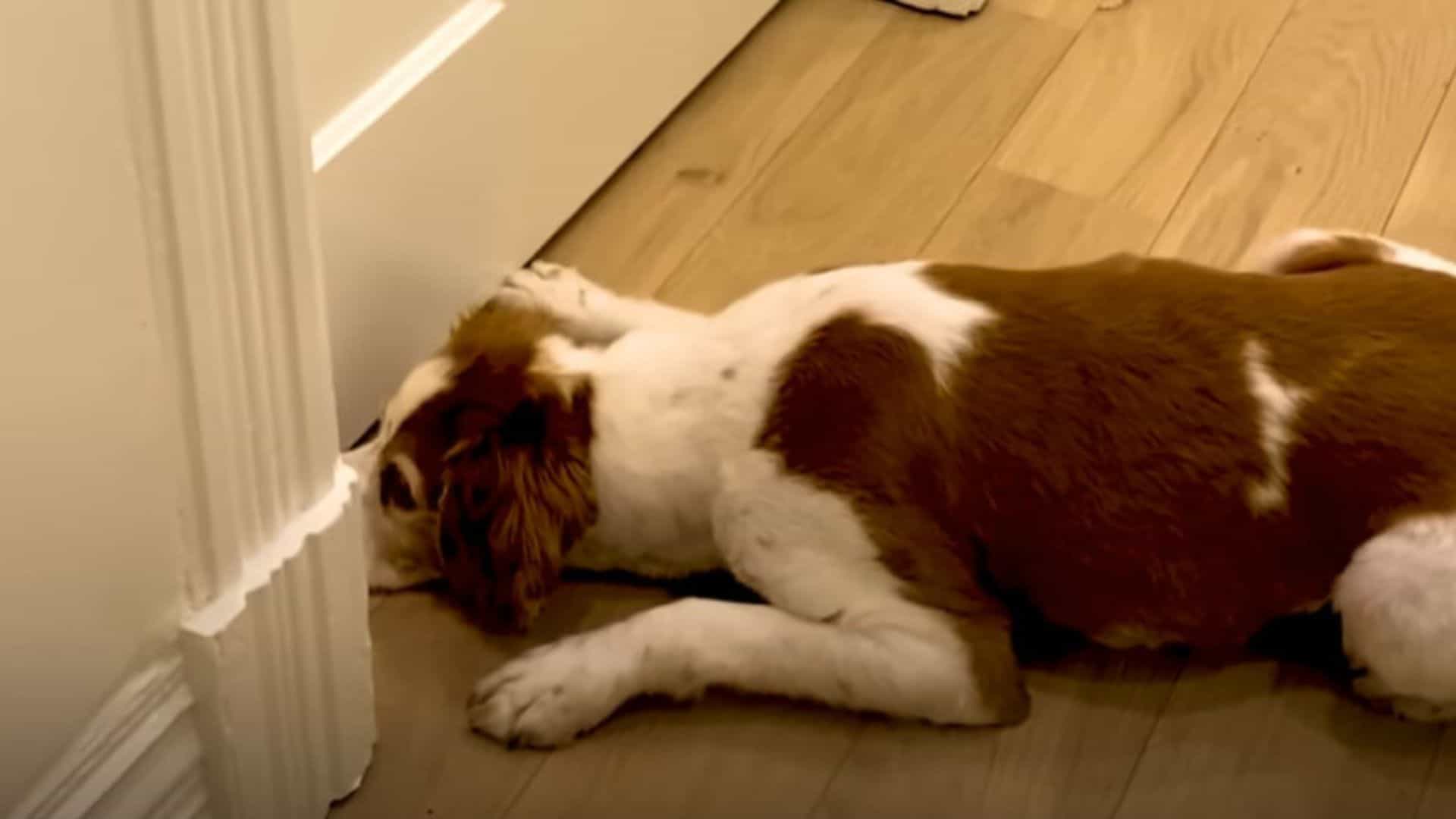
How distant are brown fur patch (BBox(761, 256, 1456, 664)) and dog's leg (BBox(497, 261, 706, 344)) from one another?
29 cm

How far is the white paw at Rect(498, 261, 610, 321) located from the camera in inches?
68.2

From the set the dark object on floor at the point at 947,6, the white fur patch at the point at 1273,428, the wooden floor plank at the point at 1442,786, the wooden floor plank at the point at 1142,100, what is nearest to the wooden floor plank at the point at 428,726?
the white fur patch at the point at 1273,428

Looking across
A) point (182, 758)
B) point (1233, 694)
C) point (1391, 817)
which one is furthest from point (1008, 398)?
point (182, 758)

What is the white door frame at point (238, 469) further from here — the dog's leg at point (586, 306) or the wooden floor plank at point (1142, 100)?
the wooden floor plank at point (1142, 100)

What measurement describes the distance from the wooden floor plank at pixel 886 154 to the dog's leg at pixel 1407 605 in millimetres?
672

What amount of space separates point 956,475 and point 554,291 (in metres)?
0.51

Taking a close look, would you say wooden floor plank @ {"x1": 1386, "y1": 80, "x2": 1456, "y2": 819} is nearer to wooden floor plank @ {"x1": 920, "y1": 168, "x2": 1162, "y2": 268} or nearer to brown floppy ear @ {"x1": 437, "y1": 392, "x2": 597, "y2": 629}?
wooden floor plank @ {"x1": 920, "y1": 168, "x2": 1162, "y2": 268}

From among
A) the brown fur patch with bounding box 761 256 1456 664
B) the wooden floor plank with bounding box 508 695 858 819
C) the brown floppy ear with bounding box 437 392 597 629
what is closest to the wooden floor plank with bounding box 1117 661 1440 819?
the brown fur patch with bounding box 761 256 1456 664

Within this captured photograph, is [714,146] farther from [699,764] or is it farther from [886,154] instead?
[699,764]

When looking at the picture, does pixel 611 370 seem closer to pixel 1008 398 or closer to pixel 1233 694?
pixel 1008 398

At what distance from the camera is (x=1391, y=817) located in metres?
1.47

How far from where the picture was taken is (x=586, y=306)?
173 cm

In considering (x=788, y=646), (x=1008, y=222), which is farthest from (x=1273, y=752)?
(x=1008, y=222)

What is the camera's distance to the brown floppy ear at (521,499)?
1438 millimetres
